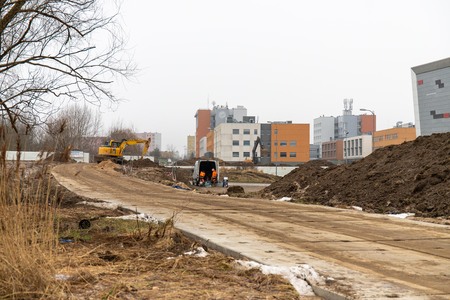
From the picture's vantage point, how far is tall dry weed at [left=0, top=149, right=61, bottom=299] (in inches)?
171

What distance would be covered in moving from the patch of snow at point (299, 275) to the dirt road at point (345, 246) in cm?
12

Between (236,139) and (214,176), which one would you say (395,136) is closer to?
(236,139)

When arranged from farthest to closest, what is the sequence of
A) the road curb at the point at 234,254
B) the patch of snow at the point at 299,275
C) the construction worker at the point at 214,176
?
the construction worker at the point at 214,176 < the patch of snow at the point at 299,275 < the road curb at the point at 234,254

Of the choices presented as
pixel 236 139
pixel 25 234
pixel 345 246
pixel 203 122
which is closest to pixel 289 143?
pixel 236 139

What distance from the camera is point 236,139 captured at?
134 m

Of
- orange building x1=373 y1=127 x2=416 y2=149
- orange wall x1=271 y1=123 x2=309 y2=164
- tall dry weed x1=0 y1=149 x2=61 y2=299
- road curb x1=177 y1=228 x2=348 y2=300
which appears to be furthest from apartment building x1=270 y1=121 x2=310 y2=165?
tall dry weed x1=0 y1=149 x2=61 y2=299

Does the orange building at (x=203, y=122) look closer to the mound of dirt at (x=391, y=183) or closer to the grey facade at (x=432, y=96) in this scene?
the grey facade at (x=432, y=96)

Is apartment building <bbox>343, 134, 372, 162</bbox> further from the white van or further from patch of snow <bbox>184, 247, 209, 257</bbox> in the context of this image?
patch of snow <bbox>184, 247, 209, 257</bbox>

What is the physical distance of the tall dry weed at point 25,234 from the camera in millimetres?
4348

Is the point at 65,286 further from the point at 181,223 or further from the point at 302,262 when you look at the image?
the point at 181,223

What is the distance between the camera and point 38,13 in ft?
35.0

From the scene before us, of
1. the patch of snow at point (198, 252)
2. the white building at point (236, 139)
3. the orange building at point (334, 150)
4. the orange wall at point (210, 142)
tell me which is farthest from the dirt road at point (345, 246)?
the orange building at point (334, 150)

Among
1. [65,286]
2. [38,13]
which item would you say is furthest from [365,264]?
[38,13]

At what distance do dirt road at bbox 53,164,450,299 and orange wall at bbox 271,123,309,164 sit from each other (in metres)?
117
